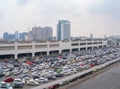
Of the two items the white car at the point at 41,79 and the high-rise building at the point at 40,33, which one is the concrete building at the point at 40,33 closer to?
the high-rise building at the point at 40,33

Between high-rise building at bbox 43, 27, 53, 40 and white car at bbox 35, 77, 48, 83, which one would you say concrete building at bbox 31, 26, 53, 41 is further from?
white car at bbox 35, 77, 48, 83

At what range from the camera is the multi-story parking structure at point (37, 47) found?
31812 mm

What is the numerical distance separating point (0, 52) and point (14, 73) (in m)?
9.09

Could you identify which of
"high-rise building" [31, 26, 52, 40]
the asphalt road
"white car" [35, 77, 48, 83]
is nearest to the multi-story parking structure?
"white car" [35, 77, 48, 83]

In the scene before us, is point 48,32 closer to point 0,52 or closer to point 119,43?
point 119,43

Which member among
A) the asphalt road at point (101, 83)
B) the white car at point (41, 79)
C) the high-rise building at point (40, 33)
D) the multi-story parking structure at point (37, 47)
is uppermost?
the high-rise building at point (40, 33)

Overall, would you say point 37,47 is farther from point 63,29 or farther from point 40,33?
point 63,29

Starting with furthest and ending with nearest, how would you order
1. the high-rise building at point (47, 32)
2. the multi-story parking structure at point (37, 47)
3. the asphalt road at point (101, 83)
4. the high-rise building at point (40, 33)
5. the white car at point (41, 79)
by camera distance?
the high-rise building at point (47, 32), the high-rise building at point (40, 33), the multi-story parking structure at point (37, 47), the white car at point (41, 79), the asphalt road at point (101, 83)

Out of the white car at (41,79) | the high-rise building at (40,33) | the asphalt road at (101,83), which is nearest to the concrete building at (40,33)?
the high-rise building at (40,33)

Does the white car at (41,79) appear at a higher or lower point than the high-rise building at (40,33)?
lower

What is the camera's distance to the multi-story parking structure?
3181 centimetres

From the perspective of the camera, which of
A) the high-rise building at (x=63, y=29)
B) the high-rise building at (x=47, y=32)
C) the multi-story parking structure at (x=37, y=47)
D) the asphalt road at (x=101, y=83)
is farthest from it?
the high-rise building at (x=63, y=29)

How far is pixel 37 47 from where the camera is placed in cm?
3841

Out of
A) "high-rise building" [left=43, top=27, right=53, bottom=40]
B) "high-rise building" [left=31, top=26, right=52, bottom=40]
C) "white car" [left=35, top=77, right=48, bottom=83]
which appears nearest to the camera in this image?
"white car" [left=35, top=77, right=48, bottom=83]
